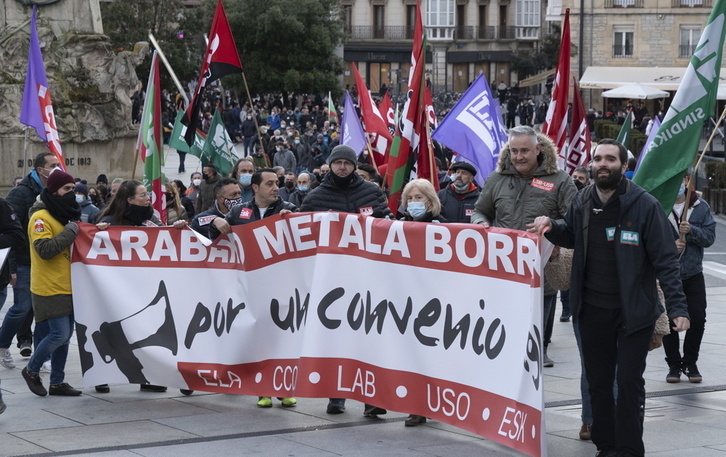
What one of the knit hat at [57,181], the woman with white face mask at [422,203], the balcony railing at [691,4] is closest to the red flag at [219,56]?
the knit hat at [57,181]

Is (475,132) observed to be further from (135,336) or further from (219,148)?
(135,336)

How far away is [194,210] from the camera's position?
16.5 m

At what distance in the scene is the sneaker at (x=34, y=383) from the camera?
8.90 m

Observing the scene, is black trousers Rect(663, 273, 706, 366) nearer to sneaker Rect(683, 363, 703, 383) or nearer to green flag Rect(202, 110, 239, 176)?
sneaker Rect(683, 363, 703, 383)

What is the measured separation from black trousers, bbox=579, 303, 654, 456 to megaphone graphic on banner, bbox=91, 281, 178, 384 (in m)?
3.05

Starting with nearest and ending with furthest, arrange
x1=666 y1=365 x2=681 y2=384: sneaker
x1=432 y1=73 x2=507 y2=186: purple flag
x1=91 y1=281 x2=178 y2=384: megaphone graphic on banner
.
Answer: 1. x1=91 y1=281 x2=178 y2=384: megaphone graphic on banner
2. x1=666 y1=365 x2=681 y2=384: sneaker
3. x1=432 y1=73 x2=507 y2=186: purple flag

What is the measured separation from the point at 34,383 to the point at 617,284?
4.42 metres

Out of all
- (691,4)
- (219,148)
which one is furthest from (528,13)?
(219,148)

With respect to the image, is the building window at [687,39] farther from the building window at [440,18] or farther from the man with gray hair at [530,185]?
the man with gray hair at [530,185]

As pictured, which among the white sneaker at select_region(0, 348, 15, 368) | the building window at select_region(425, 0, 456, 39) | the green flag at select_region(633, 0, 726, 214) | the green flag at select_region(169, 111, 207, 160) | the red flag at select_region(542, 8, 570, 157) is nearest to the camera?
the green flag at select_region(633, 0, 726, 214)

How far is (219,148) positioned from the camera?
1795 cm

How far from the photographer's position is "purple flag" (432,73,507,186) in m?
13.3

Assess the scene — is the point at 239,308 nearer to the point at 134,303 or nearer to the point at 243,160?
the point at 134,303

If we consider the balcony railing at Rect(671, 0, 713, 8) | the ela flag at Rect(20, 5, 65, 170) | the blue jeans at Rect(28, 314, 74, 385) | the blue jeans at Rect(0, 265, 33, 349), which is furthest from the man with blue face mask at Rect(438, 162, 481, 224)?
the balcony railing at Rect(671, 0, 713, 8)
